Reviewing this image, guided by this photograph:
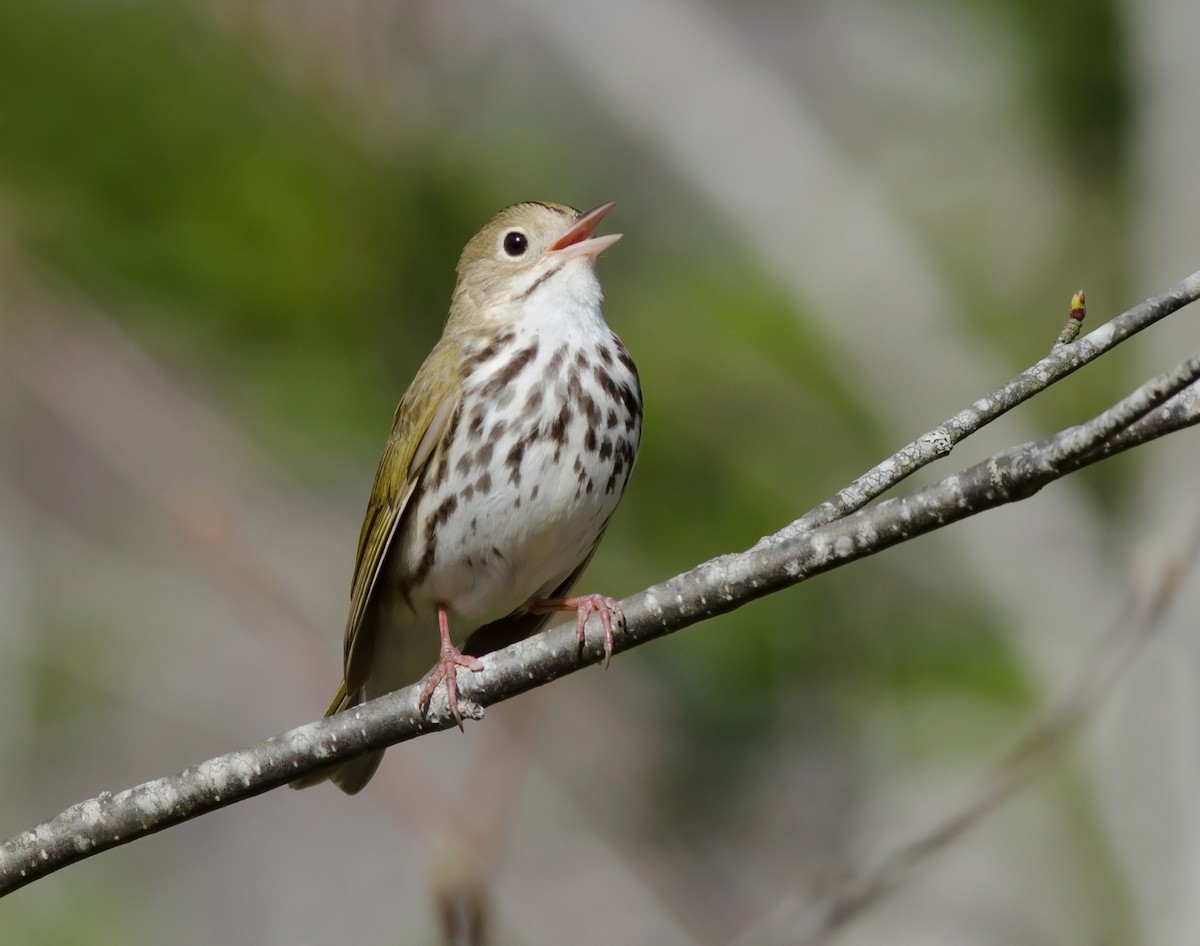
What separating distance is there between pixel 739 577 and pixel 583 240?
2.65m

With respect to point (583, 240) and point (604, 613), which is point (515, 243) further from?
point (604, 613)

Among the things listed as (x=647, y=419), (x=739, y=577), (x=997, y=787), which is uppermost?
(x=647, y=419)

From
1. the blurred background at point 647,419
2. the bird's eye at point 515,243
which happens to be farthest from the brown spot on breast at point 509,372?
the blurred background at point 647,419

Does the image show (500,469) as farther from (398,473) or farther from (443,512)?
(398,473)

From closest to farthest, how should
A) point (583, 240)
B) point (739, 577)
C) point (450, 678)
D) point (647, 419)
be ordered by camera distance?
point (739, 577)
point (450, 678)
point (583, 240)
point (647, 419)

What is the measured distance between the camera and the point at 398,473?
5.49m

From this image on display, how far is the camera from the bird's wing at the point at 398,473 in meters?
5.39

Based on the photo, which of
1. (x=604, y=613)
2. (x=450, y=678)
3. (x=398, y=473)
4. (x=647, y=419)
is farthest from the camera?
(x=647, y=419)

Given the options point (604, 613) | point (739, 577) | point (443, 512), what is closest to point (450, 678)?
point (604, 613)

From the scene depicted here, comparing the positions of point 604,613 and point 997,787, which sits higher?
point 604,613

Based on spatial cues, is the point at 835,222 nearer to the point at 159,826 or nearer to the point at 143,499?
the point at 143,499

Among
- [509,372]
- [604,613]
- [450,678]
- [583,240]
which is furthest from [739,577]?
[583,240]

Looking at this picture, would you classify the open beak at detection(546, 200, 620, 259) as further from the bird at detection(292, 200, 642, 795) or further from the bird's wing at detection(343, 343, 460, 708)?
the bird's wing at detection(343, 343, 460, 708)

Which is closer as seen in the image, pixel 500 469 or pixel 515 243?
pixel 500 469
